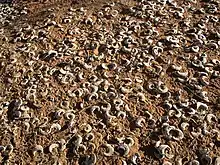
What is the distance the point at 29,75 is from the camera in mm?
4629

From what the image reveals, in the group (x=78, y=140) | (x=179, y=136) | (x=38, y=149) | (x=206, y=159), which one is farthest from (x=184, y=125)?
(x=38, y=149)

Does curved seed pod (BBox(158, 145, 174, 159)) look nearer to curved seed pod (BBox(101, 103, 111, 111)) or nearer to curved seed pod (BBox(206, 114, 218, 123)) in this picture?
curved seed pod (BBox(206, 114, 218, 123))

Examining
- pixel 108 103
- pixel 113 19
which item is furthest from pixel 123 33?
pixel 108 103

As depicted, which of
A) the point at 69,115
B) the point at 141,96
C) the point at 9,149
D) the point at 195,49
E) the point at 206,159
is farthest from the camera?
the point at 195,49

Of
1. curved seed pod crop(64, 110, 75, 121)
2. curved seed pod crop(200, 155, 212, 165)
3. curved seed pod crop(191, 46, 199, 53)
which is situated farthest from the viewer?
curved seed pod crop(191, 46, 199, 53)

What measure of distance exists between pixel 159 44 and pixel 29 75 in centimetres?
153

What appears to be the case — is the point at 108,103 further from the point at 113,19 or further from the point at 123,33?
the point at 113,19

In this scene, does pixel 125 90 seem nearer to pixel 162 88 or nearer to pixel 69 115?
pixel 162 88

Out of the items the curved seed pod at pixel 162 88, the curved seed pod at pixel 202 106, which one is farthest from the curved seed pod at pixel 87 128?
the curved seed pod at pixel 202 106

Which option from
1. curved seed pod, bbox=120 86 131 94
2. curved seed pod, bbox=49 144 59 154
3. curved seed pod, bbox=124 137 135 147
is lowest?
curved seed pod, bbox=49 144 59 154

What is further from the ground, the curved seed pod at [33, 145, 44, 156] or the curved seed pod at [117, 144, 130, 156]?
the curved seed pod at [117, 144, 130, 156]

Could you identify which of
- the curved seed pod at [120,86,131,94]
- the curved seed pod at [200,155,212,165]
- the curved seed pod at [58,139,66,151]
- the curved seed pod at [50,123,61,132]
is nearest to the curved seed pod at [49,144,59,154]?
the curved seed pod at [58,139,66,151]

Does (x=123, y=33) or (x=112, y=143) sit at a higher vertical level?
(x=123, y=33)

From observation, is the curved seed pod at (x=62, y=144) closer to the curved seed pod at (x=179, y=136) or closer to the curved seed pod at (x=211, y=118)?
the curved seed pod at (x=179, y=136)
